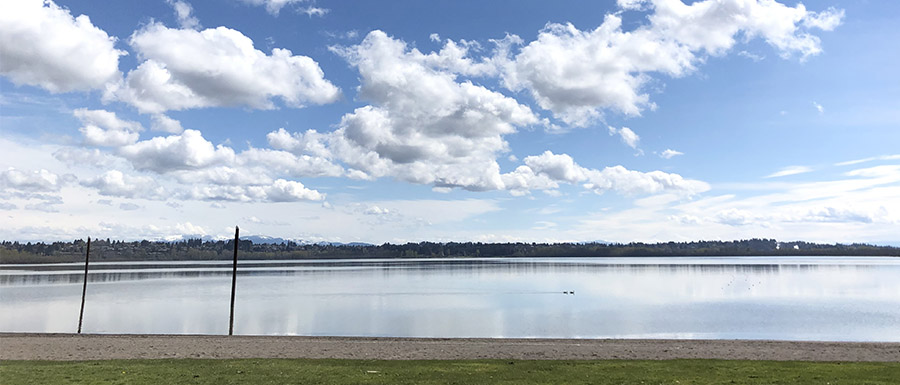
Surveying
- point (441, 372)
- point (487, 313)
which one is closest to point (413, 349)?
point (441, 372)

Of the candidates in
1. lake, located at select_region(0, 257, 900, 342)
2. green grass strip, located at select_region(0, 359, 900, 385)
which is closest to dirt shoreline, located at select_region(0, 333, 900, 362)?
green grass strip, located at select_region(0, 359, 900, 385)

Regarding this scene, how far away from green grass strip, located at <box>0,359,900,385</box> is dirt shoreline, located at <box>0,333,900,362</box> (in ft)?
6.88

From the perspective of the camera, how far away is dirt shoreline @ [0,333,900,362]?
21359mm

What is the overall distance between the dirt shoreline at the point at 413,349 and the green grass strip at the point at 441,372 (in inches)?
82.5

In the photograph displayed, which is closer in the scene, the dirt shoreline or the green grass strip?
the green grass strip

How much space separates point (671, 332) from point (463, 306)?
2397 centimetres

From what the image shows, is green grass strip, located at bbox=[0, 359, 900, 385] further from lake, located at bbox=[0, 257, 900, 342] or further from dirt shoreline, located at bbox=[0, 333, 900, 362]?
lake, located at bbox=[0, 257, 900, 342]

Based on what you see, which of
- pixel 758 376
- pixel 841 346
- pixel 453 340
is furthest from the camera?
pixel 453 340

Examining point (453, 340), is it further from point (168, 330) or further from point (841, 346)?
point (168, 330)

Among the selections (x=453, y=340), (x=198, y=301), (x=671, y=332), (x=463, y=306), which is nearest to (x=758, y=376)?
(x=453, y=340)

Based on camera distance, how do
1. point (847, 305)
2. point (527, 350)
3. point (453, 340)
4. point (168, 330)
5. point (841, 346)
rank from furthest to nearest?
point (847, 305)
point (168, 330)
point (453, 340)
point (841, 346)
point (527, 350)

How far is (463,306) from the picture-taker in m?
58.3

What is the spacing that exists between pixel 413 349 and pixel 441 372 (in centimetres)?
658

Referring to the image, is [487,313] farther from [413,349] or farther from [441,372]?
[441,372]
